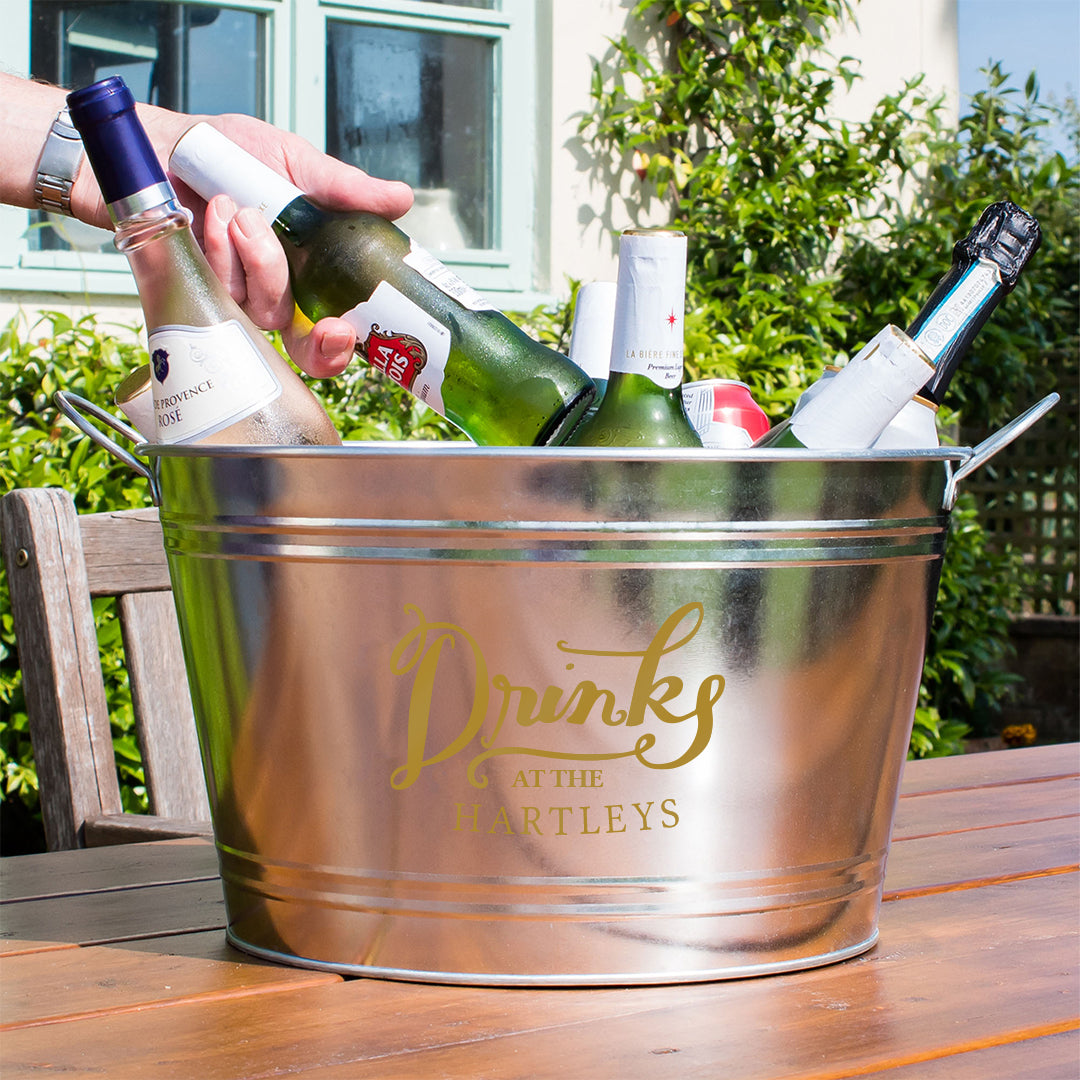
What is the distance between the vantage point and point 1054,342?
457 centimetres

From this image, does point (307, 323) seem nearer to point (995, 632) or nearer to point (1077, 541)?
point (995, 632)

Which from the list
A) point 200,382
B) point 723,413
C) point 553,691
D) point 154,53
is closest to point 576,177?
point 154,53

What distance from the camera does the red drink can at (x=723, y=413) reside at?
934 mm

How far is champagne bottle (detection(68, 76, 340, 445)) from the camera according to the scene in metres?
0.80

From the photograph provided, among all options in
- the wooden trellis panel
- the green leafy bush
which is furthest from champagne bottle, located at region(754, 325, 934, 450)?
the wooden trellis panel

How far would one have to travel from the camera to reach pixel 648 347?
77 centimetres

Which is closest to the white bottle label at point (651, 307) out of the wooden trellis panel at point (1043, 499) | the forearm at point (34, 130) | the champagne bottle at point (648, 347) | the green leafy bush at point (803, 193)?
the champagne bottle at point (648, 347)

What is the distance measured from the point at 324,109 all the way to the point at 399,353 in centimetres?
242

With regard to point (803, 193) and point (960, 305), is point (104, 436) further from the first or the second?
point (803, 193)

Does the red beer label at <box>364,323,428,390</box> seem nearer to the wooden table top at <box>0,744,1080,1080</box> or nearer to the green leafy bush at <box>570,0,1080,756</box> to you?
the wooden table top at <box>0,744,1080,1080</box>

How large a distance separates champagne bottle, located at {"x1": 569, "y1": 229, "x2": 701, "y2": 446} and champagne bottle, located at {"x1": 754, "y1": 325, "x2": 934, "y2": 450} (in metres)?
0.09

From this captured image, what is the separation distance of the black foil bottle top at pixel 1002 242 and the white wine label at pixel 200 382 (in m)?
0.49

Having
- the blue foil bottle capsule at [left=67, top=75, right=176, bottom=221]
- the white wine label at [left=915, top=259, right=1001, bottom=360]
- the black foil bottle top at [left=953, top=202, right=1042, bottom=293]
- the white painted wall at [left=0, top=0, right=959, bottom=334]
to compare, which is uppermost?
the white painted wall at [left=0, top=0, right=959, bottom=334]

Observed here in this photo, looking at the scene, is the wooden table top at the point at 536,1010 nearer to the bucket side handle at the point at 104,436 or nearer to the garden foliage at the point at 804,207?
the bucket side handle at the point at 104,436
